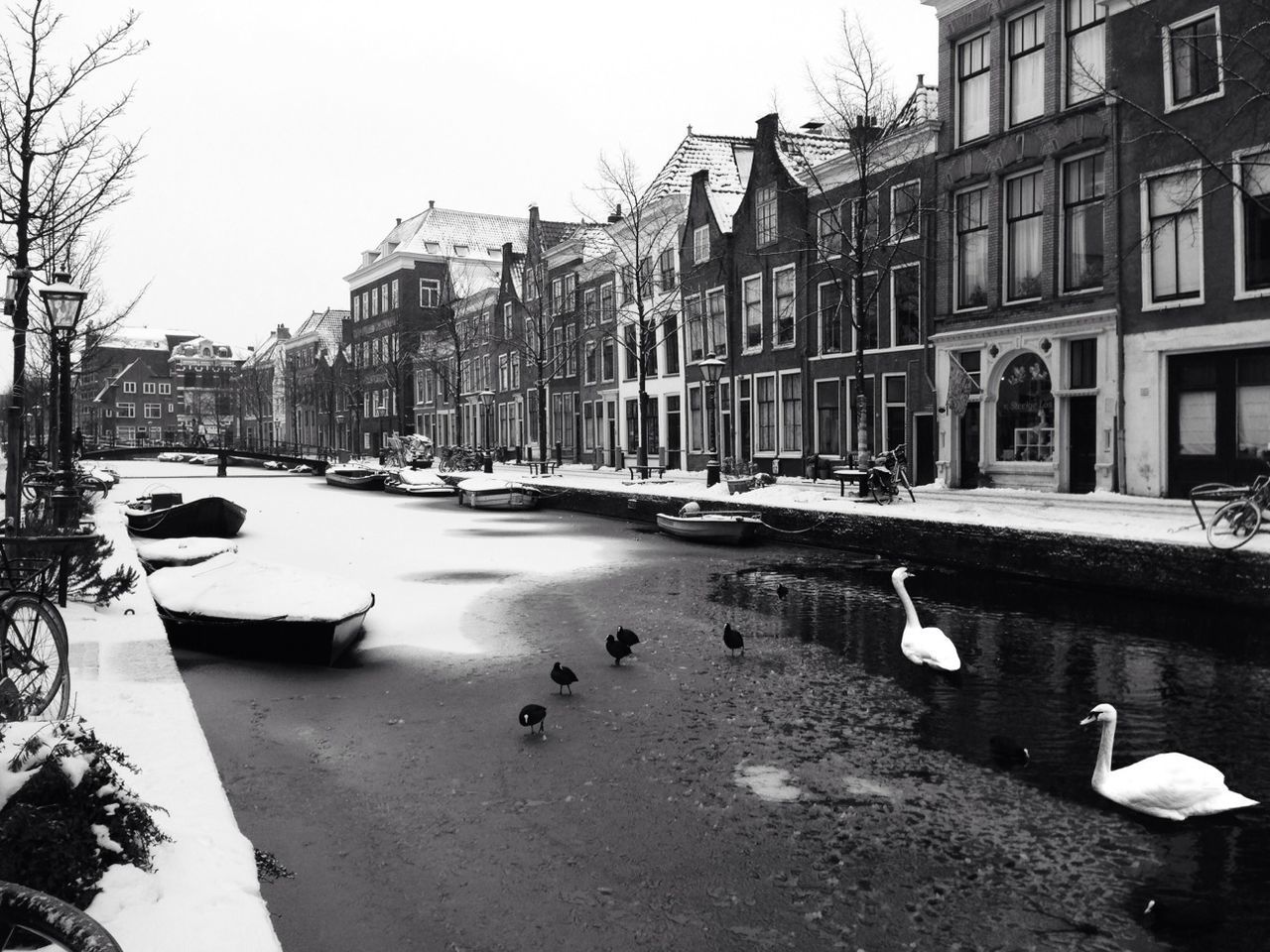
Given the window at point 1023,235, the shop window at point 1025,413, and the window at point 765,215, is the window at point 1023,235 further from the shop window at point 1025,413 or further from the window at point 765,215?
the window at point 765,215

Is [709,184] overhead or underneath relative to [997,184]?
overhead

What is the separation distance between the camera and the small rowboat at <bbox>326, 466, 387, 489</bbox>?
143 feet

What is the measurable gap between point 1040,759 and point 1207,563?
691 centimetres

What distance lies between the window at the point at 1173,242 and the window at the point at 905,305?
731 cm

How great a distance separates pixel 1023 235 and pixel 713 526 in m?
10.1

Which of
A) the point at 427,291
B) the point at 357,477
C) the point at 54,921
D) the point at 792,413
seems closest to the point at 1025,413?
the point at 792,413

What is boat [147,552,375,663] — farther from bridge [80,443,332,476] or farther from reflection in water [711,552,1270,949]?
bridge [80,443,332,476]

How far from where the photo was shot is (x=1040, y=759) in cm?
758

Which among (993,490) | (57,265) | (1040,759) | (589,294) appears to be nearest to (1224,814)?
(1040,759)

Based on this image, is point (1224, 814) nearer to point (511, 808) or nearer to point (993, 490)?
point (511, 808)

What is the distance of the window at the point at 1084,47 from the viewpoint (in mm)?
22250

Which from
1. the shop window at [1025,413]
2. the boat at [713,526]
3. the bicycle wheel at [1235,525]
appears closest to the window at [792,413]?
the shop window at [1025,413]

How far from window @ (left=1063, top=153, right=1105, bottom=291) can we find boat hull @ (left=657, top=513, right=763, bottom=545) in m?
8.75

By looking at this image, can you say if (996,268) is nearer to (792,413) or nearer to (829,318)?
(829,318)
